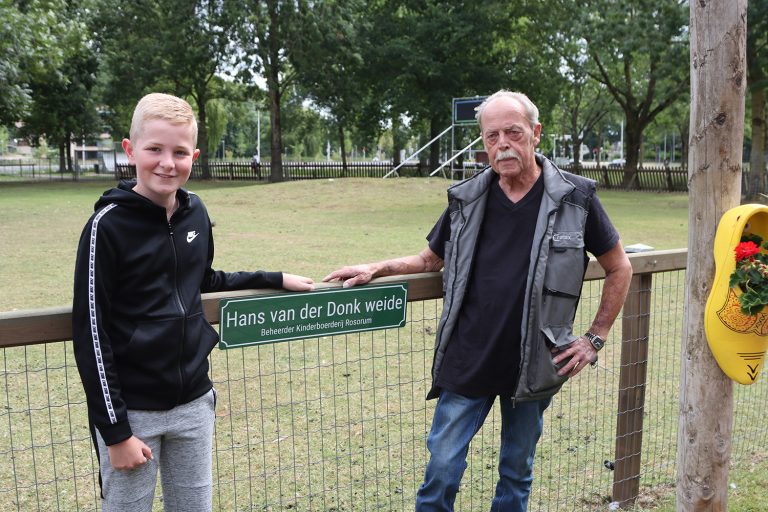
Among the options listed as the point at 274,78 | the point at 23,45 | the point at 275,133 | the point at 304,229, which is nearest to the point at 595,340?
the point at 304,229

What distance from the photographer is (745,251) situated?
291cm

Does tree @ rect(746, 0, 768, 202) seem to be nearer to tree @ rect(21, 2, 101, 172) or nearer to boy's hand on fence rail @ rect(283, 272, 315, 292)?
boy's hand on fence rail @ rect(283, 272, 315, 292)

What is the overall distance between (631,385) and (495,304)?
1535 mm

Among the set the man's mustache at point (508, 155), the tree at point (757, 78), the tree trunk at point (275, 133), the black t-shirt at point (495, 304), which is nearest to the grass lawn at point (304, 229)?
the black t-shirt at point (495, 304)

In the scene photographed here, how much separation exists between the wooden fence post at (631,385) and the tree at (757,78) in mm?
16230

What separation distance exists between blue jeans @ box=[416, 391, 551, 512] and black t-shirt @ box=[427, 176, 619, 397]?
7 centimetres

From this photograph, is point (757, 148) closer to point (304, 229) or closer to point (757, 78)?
point (757, 78)

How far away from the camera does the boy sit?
2.13 metres

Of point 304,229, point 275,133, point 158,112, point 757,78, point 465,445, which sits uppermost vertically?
point 757,78

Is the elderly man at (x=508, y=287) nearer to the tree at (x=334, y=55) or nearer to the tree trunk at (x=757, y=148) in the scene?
the tree trunk at (x=757, y=148)

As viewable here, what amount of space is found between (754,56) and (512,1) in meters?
15.0

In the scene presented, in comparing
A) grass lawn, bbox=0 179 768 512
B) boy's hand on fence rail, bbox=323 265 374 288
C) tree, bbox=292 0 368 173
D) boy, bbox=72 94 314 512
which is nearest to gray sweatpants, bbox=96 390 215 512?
boy, bbox=72 94 314 512

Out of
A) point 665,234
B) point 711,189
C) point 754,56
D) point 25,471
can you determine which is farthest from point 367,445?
point 754,56

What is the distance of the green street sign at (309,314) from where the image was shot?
271cm
